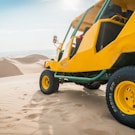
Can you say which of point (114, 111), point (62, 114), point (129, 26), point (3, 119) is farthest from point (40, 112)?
point (129, 26)

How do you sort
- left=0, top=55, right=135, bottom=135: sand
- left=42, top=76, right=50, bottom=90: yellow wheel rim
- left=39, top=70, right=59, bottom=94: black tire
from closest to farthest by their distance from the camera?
left=0, top=55, right=135, bottom=135: sand < left=39, top=70, right=59, bottom=94: black tire < left=42, top=76, right=50, bottom=90: yellow wheel rim

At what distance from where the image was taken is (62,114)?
4.04 metres

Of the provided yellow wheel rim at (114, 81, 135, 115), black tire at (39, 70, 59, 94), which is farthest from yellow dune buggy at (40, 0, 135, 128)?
black tire at (39, 70, 59, 94)

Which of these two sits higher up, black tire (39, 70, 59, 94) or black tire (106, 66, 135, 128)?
black tire (106, 66, 135, 128)

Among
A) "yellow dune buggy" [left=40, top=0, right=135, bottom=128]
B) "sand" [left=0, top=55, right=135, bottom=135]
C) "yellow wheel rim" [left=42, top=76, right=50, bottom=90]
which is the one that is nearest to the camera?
"sand" [left=0, top=55, right=135, bottom=135]

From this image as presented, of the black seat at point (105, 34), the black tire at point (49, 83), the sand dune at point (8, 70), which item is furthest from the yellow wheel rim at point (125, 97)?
the sand dune at point (8, 70)

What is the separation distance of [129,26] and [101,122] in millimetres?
1365

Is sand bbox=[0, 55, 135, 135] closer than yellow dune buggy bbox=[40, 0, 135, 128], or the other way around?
sand bbox=[0, 55, 135, 135]

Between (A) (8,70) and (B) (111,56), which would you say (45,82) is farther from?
(A) (8,70)

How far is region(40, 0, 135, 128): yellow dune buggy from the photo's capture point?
3.47m

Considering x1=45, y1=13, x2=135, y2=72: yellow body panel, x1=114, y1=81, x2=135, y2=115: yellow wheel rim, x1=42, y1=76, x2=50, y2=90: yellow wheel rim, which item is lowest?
x1=42, y1=76, x2=50, y2=90: yellow wheel rim

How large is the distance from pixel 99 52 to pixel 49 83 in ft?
8.35

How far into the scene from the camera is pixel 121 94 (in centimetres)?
360

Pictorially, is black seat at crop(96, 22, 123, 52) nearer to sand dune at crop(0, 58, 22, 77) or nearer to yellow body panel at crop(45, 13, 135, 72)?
yellow body panel at crop(45, 13, 135, 72)
